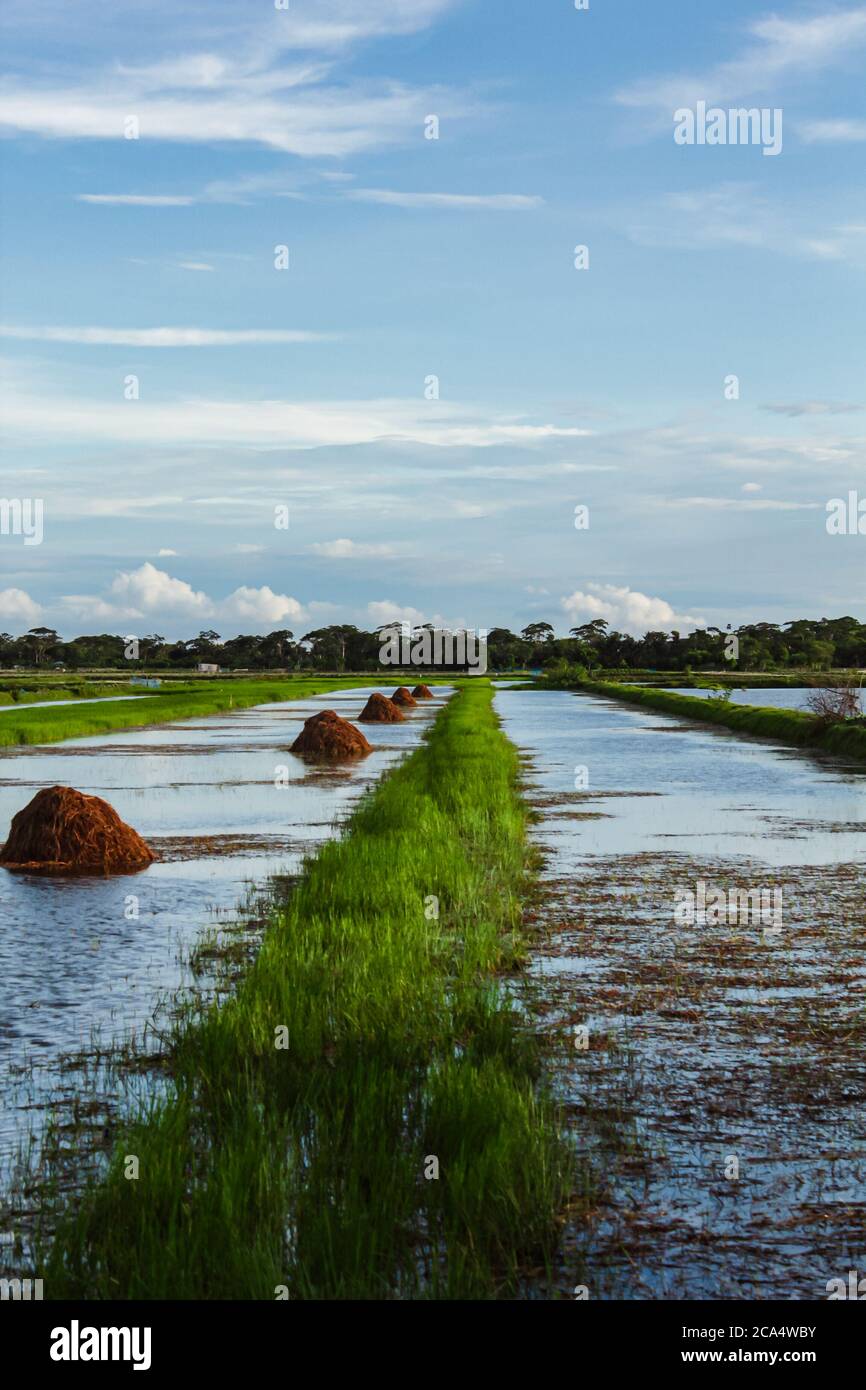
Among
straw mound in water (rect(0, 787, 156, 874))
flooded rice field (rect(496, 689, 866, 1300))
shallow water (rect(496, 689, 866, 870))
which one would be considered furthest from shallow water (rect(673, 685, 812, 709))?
straw mound in water (rect(0, 787, 156, 874))

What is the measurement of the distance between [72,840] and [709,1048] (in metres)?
8.05

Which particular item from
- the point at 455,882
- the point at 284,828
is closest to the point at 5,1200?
the point at 455,882

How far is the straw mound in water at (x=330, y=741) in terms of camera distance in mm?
28719

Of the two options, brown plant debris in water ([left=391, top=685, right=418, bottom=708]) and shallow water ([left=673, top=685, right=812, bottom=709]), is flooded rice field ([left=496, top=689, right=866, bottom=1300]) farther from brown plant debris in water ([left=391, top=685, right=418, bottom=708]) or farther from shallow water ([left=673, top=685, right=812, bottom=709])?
shallow water ([left=673, top=685, right=812, bottom=709])

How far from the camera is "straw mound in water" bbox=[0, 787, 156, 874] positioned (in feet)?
43.2

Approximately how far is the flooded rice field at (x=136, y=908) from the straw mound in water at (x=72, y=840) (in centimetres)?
38

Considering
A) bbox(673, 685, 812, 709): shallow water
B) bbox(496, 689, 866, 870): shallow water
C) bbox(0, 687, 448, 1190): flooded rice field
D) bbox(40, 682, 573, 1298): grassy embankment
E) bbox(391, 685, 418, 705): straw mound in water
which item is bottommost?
bbox(673, 685, 812, 709): shallow water

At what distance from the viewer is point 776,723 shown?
3716cm

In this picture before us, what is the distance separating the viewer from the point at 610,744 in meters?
33.3

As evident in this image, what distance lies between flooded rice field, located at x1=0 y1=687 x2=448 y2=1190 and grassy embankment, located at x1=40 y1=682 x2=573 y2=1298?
0.58m

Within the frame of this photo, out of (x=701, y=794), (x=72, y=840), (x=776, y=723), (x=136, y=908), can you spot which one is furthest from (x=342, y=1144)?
(x=776, y=723)

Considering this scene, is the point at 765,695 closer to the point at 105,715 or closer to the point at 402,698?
the point at 402,698

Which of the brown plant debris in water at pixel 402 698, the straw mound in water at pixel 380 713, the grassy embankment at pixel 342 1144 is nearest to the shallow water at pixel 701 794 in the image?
the straw mound in water at pixel 380 713
